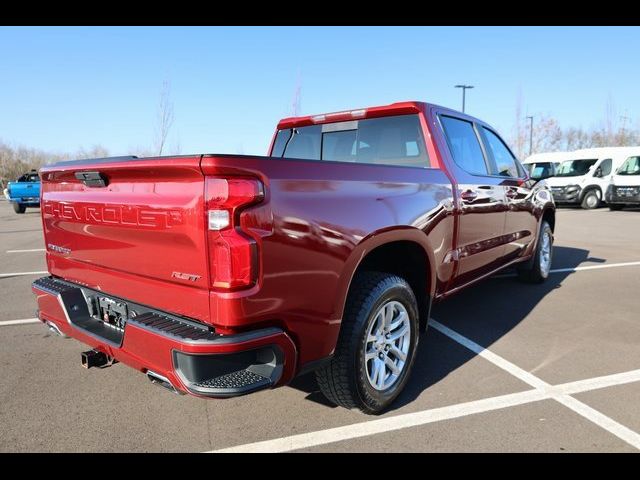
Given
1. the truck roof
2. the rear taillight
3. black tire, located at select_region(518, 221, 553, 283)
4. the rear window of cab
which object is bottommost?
black tire, located at select_region(518, 221, 553, 283)

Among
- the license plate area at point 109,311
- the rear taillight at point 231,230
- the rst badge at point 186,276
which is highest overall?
the rear taillight at point 231,230

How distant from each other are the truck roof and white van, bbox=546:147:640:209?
1721 cm

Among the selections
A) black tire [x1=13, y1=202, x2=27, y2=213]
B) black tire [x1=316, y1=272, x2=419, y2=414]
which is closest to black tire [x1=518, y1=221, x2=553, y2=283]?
black tire [x1=316, y1=272, x2=419, y2=414]

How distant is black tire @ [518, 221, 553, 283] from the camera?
5691 millimetres

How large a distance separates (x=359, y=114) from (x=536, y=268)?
11.3 feet

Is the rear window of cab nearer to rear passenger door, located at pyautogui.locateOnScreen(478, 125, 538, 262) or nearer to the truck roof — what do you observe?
the truck roof

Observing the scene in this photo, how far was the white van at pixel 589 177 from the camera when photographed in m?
18.1

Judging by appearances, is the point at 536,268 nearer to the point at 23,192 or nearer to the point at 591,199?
the point at 591,199

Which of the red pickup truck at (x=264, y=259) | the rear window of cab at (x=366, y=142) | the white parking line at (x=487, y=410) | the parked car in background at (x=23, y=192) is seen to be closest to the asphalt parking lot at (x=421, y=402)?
the white parking line at (x=487, y=410)

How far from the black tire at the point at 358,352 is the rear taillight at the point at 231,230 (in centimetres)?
79

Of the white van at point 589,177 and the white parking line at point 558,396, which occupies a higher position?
the white van at point 589,177

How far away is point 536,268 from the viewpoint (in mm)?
5801

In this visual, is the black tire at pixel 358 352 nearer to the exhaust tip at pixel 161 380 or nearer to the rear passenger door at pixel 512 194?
the exhaust tip at pixel 161 380

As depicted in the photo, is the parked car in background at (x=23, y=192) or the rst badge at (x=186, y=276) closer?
the rst badge at (x=186, y=276)
